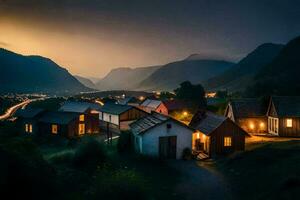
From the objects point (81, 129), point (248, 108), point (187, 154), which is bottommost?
point (187, 154)

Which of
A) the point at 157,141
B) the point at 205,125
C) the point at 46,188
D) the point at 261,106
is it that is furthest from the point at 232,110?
the point at 46,188

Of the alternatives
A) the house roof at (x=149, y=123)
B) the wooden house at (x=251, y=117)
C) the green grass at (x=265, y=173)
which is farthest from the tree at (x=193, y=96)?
the green grass at (x=265, y=173)

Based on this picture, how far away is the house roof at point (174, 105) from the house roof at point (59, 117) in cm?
2637

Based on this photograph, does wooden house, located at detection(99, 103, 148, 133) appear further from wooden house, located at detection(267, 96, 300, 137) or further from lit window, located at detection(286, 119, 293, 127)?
lit window, located at detection(286, 119, 293, 127)

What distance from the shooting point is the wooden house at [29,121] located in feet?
201

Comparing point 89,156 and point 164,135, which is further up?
point 164,135

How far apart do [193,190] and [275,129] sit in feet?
95.3

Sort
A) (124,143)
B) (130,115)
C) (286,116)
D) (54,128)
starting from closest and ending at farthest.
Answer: (124,143) < (286,116) < (54,128) < (130,115)

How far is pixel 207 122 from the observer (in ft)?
132

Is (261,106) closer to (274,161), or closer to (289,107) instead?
(289,107)

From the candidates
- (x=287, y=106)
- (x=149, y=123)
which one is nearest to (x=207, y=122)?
(x=149, y=123)

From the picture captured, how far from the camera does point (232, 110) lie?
50.8 m

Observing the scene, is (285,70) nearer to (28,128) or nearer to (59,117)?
(59,117)

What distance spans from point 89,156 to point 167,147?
1202cm
